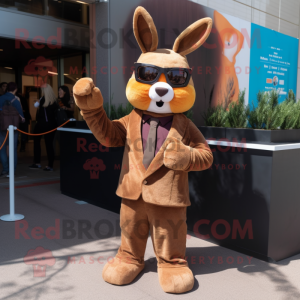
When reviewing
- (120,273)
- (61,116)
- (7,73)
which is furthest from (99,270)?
(7,73)

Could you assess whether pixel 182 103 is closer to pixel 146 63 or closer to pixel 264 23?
pixel 146 63

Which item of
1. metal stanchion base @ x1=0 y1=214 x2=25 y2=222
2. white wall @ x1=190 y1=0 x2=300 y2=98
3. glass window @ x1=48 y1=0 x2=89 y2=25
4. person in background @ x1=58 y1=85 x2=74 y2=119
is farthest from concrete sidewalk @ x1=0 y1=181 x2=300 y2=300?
white wall @ x1=190 y1=0 x2=300 y2=98

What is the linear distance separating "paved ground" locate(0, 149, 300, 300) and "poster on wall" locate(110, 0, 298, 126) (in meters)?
2.94

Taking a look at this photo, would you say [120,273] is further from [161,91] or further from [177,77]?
[177,77]

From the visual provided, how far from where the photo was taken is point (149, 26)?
293cm

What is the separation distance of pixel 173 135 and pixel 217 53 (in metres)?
6.27

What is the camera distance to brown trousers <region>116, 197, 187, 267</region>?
2.93 meters

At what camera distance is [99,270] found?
3.23 meters

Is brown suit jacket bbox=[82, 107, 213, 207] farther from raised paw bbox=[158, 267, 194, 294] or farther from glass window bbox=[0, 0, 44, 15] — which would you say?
glass window bbox=[0, 0, 44, 15]

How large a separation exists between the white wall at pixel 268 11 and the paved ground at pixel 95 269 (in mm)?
6463

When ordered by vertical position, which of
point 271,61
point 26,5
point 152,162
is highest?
point 26,5

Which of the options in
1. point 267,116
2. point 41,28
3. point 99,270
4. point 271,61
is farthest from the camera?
point 271,61

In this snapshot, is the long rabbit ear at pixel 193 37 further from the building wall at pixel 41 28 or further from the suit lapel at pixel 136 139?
the building wall at pixel 41 28

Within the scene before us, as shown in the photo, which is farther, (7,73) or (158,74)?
(7,73)
